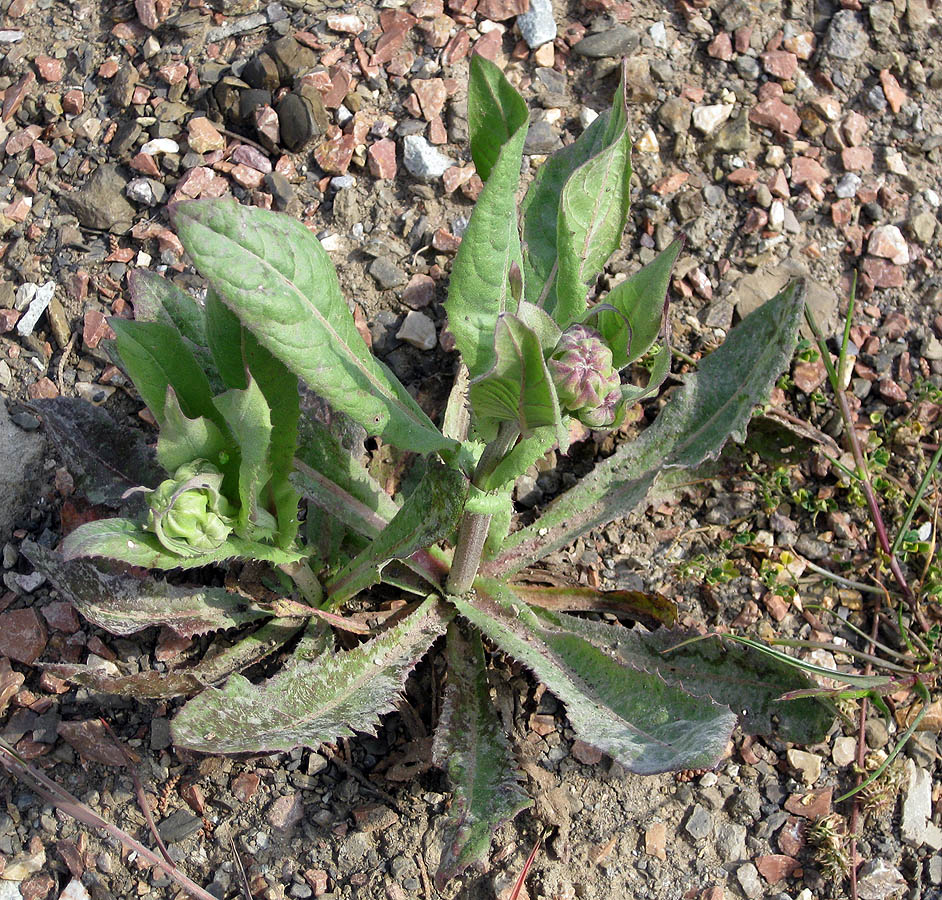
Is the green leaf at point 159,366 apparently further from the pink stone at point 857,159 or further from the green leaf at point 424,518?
the pink stone at point 857,159

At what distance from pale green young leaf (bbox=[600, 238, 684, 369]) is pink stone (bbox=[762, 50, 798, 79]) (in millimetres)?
2383

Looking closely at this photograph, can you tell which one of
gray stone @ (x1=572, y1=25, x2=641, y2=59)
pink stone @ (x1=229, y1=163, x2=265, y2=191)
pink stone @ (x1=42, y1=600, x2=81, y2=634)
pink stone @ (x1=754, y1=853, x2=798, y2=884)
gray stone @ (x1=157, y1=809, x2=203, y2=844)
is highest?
gray stone @ (x1=572, y1=25, x2=641, y2=59)

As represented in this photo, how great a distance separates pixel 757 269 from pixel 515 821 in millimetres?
2220

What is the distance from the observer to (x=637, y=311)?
1.98m

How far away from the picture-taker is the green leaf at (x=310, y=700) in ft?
7.15

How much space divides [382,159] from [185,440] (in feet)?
6.03

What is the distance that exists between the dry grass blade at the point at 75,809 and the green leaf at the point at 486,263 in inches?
64.5

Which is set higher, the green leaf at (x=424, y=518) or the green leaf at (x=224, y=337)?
the green leaf at (x=224, y=337)

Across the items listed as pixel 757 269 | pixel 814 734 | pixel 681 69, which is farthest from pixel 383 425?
pixel 681 69

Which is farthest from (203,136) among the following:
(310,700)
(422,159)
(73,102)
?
(310,700)

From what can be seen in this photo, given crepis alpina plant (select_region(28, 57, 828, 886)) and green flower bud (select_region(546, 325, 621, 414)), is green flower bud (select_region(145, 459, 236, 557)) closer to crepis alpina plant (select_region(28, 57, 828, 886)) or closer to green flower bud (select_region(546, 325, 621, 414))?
crepis alpina plant (select_region(28, 57, 828, 886))

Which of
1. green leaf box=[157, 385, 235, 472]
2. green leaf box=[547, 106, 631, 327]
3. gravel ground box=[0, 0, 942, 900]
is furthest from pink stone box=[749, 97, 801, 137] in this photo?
green leaf box=[157, 385, 235, 472]

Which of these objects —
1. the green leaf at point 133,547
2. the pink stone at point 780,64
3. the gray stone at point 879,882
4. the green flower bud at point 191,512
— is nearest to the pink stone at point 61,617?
the green leaf at point 133,547

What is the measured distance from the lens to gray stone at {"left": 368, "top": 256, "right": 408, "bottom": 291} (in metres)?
3.42
